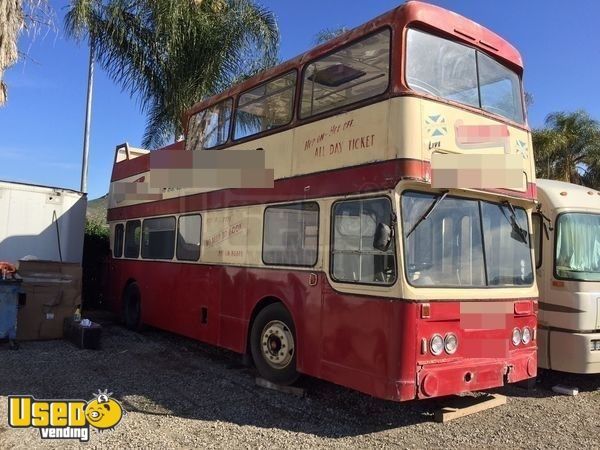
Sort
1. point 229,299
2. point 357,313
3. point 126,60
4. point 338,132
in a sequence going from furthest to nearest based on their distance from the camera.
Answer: point 126,60
point 229,299
point 338,132
point 357,313

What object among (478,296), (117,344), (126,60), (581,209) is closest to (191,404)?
(478,296)

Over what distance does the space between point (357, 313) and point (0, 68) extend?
20.5 feet

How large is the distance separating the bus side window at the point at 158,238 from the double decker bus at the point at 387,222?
6.60ft

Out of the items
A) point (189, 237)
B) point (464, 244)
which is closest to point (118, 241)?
point (189, 237)

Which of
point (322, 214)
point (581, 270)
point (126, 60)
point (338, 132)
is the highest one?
point (126, 60)

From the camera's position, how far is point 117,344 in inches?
361

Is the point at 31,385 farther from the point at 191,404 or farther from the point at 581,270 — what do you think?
the point at 581,270

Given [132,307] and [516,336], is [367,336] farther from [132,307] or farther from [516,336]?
[132,307]

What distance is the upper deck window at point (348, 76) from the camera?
5.54m

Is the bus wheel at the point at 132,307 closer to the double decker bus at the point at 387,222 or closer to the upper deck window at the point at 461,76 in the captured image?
the double decker bus at the point at 387,222

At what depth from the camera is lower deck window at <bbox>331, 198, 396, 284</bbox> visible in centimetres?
517

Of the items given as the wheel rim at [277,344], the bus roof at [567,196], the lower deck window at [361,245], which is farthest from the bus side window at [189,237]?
the bus roof at [567,196]

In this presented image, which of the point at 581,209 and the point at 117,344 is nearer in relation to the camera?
the point at 581,209

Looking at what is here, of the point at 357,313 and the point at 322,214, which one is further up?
the point at 322,214
